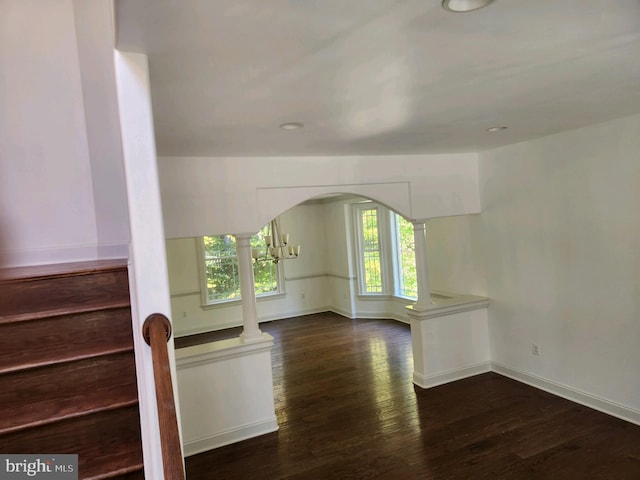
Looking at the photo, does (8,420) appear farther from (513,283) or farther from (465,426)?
(513,283)

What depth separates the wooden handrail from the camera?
1.07 m

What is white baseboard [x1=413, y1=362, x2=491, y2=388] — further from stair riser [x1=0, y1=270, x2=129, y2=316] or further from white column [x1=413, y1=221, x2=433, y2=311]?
stair riser [x1=0, y1=270, x2=129, y2=316]

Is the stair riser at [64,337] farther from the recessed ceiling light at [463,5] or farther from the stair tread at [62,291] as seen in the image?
the recessed ceiling light at [463,5]

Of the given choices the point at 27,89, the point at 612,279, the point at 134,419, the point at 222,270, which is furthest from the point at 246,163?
the point at 222,270

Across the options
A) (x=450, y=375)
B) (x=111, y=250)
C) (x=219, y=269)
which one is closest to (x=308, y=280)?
(x=219, y=269)

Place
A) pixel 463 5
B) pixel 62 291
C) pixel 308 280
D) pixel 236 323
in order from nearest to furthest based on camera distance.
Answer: pixel 463 5, pixel 62 291, pixel 236 323, pixel 308 280

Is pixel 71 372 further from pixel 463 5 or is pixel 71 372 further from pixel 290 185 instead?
pixel 290 185

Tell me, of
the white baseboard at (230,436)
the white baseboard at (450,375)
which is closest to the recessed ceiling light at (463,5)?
the white baseboard at (230,436)

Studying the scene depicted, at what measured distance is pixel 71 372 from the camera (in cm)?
172

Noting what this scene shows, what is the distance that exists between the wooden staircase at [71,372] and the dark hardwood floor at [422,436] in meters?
1.62

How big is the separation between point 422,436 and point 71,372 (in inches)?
106

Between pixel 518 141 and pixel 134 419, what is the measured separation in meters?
3.82

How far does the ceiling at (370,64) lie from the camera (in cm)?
119

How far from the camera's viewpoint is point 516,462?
290cm
